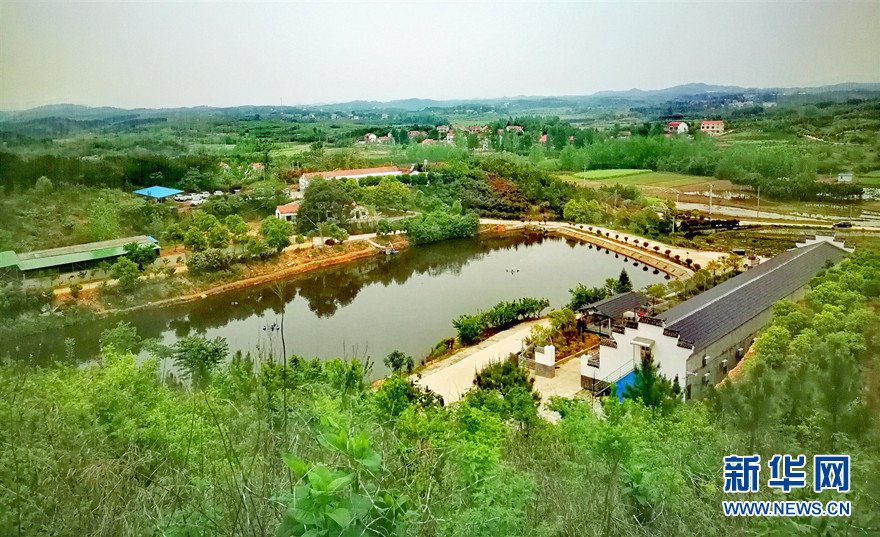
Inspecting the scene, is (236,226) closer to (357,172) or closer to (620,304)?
(357,172)

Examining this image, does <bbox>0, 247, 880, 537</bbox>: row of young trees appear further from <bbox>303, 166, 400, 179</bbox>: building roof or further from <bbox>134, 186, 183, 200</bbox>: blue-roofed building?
<bbox>303, 166, 400, 179</bbox>: building roof

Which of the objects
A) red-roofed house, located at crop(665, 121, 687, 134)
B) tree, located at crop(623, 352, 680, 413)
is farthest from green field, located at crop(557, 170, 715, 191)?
tree, located at crop(623, 352, 680, 413)

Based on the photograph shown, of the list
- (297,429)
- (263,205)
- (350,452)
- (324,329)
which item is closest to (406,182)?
(263,205)

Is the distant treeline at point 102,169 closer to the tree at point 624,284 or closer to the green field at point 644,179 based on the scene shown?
the green field at point 644,179

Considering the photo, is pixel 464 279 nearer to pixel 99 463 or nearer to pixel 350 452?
pixel 99 463

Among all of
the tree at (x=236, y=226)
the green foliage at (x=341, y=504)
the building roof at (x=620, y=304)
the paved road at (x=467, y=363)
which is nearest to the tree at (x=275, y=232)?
the tree at (x=236, y=226)

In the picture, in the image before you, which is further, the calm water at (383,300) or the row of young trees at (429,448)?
the calm water at (383,300)

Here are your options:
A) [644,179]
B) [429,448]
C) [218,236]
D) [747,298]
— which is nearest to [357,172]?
[218,236]
